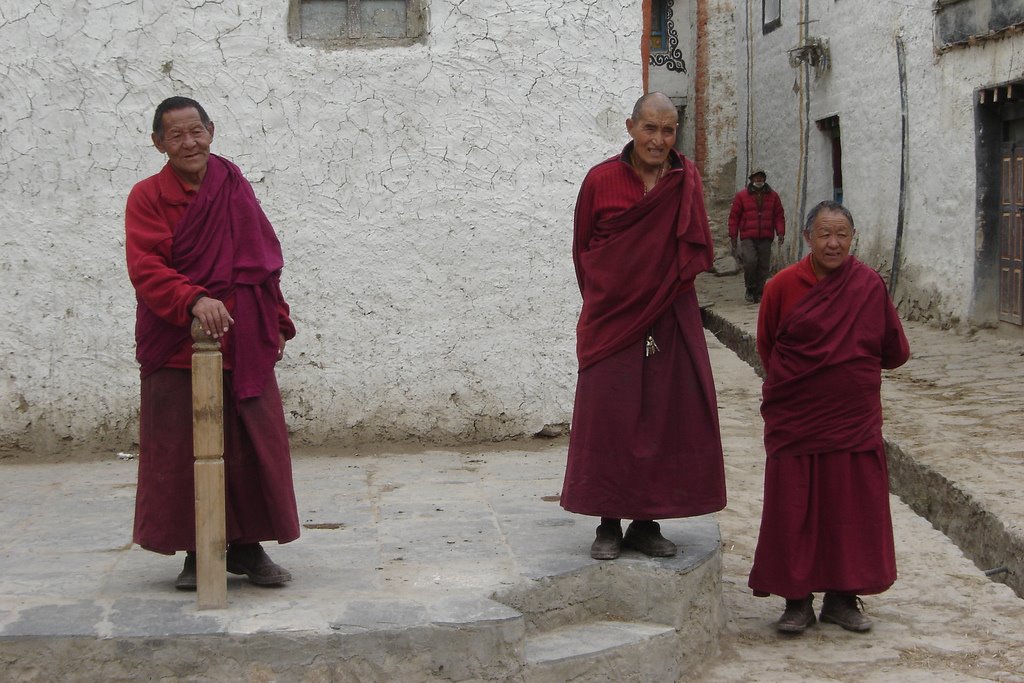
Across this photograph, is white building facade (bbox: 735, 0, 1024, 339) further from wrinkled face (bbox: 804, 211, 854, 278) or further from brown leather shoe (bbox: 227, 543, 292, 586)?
brown leather shoe (bbox: 227, 543, 292, 586)

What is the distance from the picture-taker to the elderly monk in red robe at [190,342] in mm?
3660

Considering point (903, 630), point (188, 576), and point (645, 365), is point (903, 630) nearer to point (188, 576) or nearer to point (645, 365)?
point (645, 365)

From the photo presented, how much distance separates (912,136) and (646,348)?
9.43 metres

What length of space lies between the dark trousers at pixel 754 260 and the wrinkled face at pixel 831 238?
417 inches

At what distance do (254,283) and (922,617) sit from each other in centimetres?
283

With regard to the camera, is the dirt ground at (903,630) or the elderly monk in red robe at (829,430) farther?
the elderly monk in red robe at (829,430)

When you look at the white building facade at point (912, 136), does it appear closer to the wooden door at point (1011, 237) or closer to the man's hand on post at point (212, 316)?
the wooden door at point (1011, 237)

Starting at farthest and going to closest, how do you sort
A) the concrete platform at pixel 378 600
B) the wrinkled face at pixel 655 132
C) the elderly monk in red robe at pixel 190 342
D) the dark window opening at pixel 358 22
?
1. the dark window opening at pixel 358 22
2. the wrinkled face at pixel 655 132
3. the elderly monk in red robe at pixel 190 342
4. the concrete platform at pixel 378 600

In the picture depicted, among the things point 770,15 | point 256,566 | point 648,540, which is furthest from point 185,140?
point 770,15

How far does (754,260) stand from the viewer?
1486 centimetres

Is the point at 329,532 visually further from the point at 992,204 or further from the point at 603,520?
the point at 992,204

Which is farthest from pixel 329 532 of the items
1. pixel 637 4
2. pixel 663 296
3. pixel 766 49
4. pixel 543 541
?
pixel 766 49

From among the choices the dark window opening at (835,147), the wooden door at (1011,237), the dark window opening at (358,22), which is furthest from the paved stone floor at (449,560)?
the dark window opening at (835,147)

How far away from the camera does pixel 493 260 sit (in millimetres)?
6262
